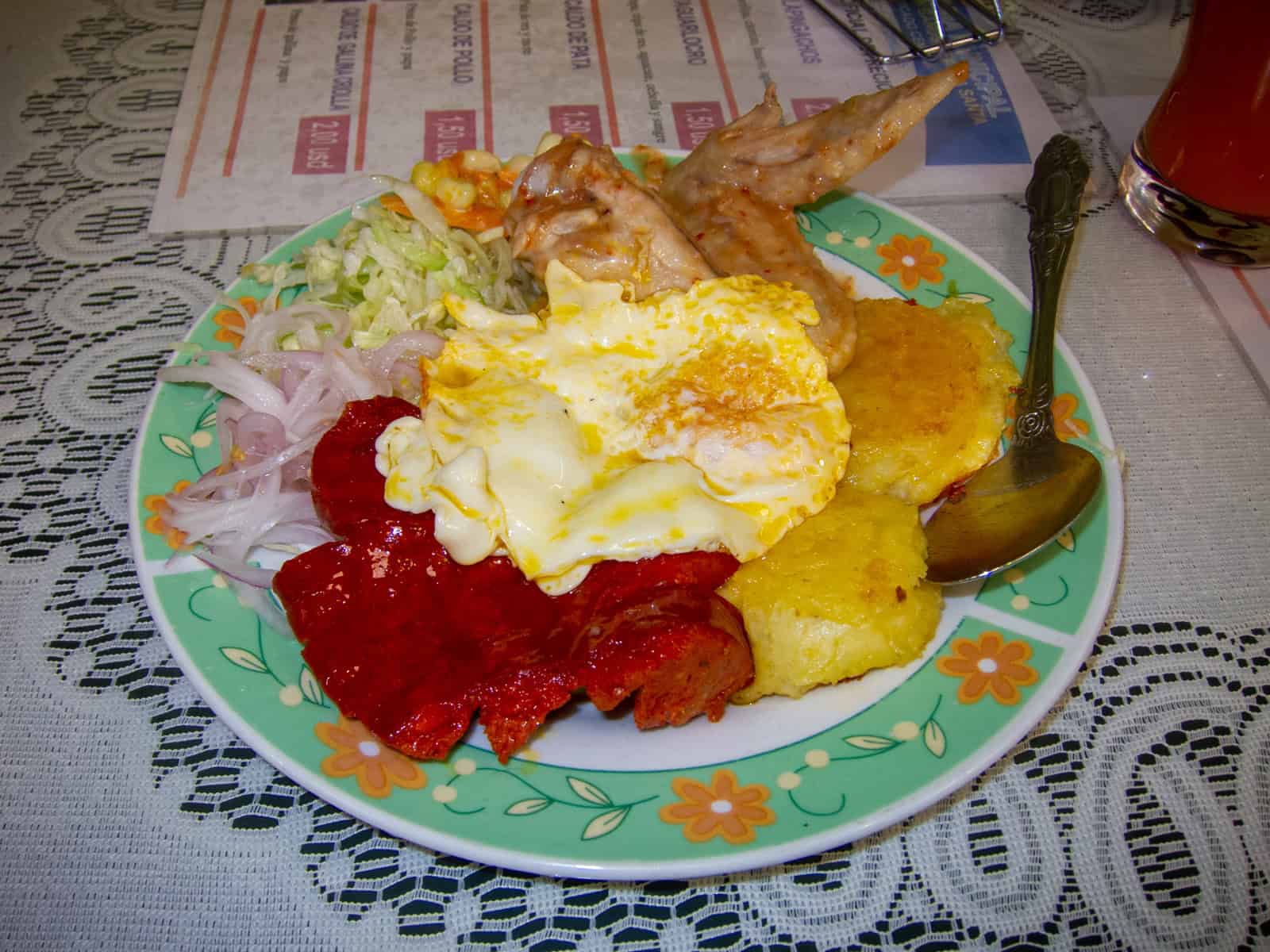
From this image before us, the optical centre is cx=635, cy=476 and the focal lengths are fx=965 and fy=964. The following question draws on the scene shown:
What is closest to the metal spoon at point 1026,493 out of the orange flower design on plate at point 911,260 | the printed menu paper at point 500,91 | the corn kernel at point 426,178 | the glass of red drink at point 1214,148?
the orange flower design on plate at point 911,260

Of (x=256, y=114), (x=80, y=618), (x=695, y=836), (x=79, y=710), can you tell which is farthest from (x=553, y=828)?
(x=256, y=114)

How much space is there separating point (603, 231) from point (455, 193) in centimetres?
82

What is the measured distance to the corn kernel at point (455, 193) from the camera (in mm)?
3385

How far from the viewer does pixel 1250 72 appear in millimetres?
3170

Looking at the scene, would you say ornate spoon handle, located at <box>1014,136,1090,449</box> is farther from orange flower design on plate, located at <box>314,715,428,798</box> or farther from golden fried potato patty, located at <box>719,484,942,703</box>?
orange flower design on plate, located at <box>314,715,428,798</box>

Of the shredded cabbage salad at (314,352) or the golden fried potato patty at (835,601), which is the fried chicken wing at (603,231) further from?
the golden fried potato patty at (835,601)

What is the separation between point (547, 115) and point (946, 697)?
3.28 meters

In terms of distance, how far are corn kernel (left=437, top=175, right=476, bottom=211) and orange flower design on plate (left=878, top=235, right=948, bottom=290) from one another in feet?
4.69

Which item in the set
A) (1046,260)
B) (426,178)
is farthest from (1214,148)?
(426,178)

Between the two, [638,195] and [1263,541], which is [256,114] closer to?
[638,195]

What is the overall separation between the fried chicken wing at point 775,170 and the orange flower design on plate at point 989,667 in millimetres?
1130

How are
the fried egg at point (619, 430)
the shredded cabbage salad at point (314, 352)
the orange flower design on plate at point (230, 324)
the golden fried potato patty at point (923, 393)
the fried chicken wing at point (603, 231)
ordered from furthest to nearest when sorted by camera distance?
1. the orange flower design on plate at point (230, 324)
2. the fried chicken wing at point (603, 231)
3. the golden fried potato patty at point (923, 393)
4. the shredded cabbage salad at point (314, 352)
5. the fried egg at point (619, 430)

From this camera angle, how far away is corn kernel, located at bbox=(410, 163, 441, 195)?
3420mm

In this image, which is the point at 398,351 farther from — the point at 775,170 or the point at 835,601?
the point at 835,601
